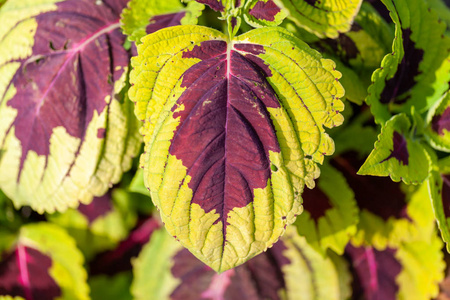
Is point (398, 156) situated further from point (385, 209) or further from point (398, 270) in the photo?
point (398, 270)

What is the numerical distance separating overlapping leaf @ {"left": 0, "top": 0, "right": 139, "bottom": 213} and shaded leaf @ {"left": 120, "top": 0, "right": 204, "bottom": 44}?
2.8 inches

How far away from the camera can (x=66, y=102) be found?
93cm

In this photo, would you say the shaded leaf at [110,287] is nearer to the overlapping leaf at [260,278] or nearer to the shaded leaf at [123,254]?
the shaded leaf at [123,254]

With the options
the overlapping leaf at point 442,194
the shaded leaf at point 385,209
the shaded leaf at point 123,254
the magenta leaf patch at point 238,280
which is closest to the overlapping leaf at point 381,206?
the shaded leaf at point 385,209

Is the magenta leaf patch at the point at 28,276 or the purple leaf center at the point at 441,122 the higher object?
the purple leaf center at the point at 441,122

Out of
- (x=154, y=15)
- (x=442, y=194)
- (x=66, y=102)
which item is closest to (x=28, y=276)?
(x=66, y=102)

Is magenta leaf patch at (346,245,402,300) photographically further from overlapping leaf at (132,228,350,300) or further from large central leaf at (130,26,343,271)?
large central leaf at (130,26,343,271)

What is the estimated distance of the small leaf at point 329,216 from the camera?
101 centimetres

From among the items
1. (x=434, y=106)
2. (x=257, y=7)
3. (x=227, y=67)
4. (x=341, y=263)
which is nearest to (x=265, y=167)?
(x=227, y=67)

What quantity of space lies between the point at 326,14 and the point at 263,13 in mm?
113

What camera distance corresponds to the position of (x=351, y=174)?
1148mm

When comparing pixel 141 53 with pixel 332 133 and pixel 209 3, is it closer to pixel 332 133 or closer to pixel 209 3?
pixel 209 3

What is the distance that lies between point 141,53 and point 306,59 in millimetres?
274

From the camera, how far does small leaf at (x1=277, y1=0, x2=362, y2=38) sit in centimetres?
73
